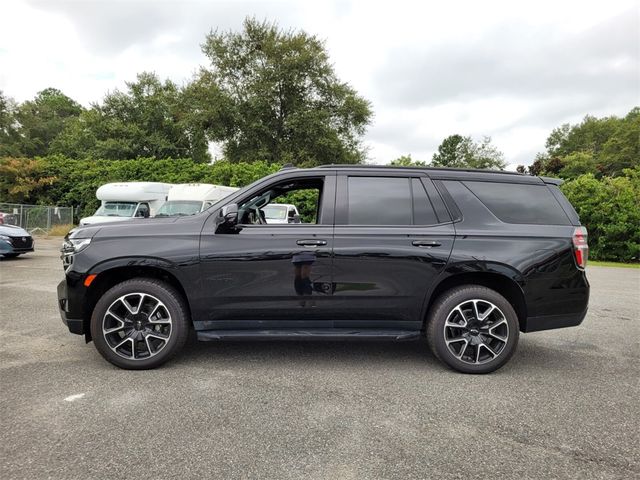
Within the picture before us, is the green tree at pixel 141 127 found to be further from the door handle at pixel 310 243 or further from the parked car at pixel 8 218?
the door handle at pixel 310 243

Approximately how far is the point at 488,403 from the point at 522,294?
1.13 meters

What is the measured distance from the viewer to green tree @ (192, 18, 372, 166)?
29.1 m

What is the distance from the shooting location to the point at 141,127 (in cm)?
3397

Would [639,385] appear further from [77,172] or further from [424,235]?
[77,172]

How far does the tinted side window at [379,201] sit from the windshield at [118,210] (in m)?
14.1

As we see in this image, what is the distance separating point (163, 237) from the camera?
3.71 meters

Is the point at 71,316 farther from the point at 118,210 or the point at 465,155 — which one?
the point at 465,155

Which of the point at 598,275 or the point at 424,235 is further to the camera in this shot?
the point at 598,275

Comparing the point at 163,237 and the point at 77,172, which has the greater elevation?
the point at 77,172

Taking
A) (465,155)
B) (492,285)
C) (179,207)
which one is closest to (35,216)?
(179,207)

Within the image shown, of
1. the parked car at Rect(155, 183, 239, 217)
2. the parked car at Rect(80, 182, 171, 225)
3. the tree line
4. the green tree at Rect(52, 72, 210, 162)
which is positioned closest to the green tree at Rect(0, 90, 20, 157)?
the tree line

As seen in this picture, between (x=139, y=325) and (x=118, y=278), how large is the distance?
0.51m

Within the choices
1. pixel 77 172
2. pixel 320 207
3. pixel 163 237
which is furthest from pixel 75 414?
pixel 77 172

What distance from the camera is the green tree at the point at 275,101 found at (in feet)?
95.6
